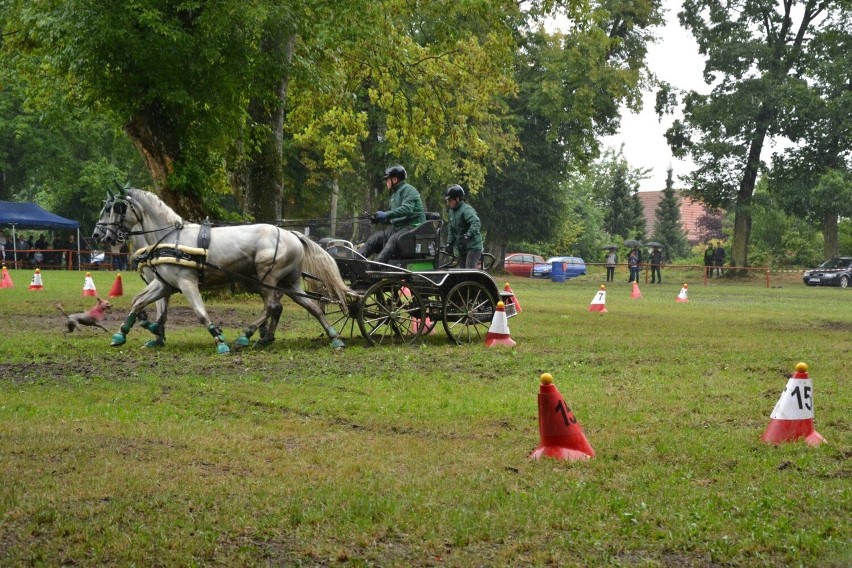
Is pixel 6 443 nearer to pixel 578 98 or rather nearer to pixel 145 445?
pixel 145 445

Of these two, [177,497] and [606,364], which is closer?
[177,497]

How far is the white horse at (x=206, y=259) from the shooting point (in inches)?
517

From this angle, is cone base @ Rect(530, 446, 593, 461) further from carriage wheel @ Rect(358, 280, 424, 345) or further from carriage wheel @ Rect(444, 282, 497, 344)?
carriage wheel @ Rect(444, 282, 497, 344)

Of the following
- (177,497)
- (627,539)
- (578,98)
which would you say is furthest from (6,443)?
(578,98)

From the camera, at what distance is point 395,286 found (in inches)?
563

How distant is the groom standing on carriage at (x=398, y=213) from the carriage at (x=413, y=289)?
4.4 inches

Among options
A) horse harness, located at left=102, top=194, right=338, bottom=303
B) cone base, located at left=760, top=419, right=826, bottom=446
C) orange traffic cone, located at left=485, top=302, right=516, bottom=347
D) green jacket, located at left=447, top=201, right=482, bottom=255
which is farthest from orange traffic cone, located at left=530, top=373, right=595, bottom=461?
green jacket, located at left=447, top=201, right=482, bottom=255

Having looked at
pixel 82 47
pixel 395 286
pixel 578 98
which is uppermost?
pixel 578 98

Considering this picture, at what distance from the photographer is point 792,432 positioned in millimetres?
7641

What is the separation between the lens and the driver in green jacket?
50.1 ft

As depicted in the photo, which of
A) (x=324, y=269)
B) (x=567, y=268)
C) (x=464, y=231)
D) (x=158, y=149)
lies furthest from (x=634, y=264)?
(x=324, y=269)

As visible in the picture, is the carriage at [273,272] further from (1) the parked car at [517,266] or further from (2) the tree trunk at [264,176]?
(1) the parked car at [517,266]

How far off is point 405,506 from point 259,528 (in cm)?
86

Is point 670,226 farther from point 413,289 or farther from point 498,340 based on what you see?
point 413,289
